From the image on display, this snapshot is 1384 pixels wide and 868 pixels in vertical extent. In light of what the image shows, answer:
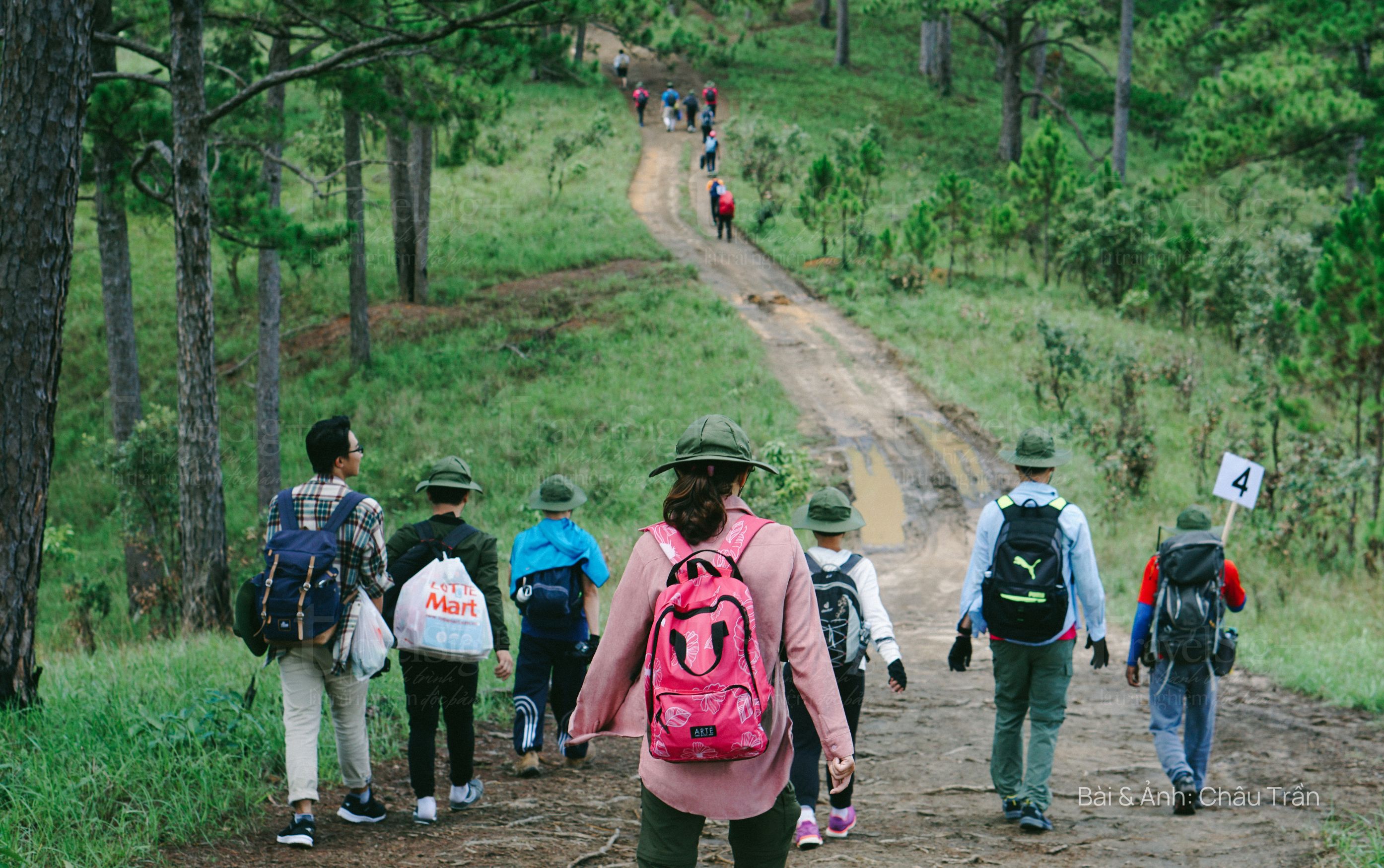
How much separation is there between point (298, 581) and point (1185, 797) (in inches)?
180

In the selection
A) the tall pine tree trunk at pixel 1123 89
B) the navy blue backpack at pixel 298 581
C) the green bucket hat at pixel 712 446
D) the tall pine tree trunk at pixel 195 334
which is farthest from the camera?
the tall pine tree trunk at pixel 1123 89

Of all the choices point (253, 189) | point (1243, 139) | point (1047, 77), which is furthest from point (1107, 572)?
point (1047, 77)

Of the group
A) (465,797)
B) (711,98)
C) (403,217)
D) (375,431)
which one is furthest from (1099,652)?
(711,98)

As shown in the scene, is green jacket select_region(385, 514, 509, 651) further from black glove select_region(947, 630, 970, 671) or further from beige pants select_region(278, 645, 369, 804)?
black glove select_region(947, 630, 970, 671)

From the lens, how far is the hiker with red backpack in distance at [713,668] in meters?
2.87

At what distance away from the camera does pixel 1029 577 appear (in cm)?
517

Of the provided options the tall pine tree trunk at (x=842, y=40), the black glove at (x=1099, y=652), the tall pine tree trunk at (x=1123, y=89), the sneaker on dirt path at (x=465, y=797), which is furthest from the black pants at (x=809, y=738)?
the tall pine tree trunk at (x=842, y=40)

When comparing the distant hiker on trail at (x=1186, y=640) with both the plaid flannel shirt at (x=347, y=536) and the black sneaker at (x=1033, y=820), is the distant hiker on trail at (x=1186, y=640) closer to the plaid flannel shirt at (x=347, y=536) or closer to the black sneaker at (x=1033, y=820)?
the black sneaker at (x=1033, y=820)

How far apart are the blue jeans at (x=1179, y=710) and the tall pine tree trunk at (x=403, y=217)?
59.4 feet

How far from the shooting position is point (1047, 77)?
50.2m

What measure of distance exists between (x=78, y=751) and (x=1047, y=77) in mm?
52425

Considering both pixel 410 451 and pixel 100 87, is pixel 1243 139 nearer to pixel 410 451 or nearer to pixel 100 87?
pixel 410 451

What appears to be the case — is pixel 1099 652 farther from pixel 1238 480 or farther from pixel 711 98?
pixel 711 98

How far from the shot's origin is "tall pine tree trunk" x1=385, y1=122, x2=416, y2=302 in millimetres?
21984
